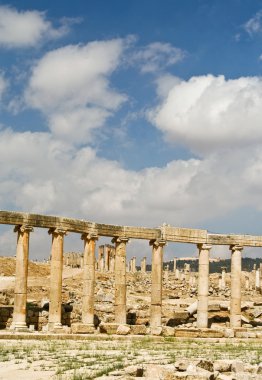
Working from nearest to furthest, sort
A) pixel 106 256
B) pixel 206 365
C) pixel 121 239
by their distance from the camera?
pixel 206 365
pixel 121 239
pixel 106 256

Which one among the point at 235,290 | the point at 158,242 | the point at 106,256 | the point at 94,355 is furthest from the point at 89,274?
the point at 106,256

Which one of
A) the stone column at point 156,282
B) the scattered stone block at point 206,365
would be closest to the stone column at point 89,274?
the stone column at point 156,282

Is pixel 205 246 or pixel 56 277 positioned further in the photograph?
pixel 205 246

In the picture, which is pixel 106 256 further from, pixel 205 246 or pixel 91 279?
pixel 91 279

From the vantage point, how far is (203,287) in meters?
43.3

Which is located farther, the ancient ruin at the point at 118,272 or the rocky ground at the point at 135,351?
the ancient ruin at the point at 118,272

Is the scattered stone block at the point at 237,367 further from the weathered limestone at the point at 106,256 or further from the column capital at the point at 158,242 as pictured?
the weathered limestone at the point at 106,256

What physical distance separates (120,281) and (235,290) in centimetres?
846

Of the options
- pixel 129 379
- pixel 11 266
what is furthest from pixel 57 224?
pixel 11 266

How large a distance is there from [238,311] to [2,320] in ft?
52.7

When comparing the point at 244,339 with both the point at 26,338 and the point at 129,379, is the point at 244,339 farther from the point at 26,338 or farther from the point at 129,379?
the point at 129,379

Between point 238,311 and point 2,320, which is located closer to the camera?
point 2,320

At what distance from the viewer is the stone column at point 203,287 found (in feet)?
141

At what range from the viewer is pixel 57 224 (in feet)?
126
